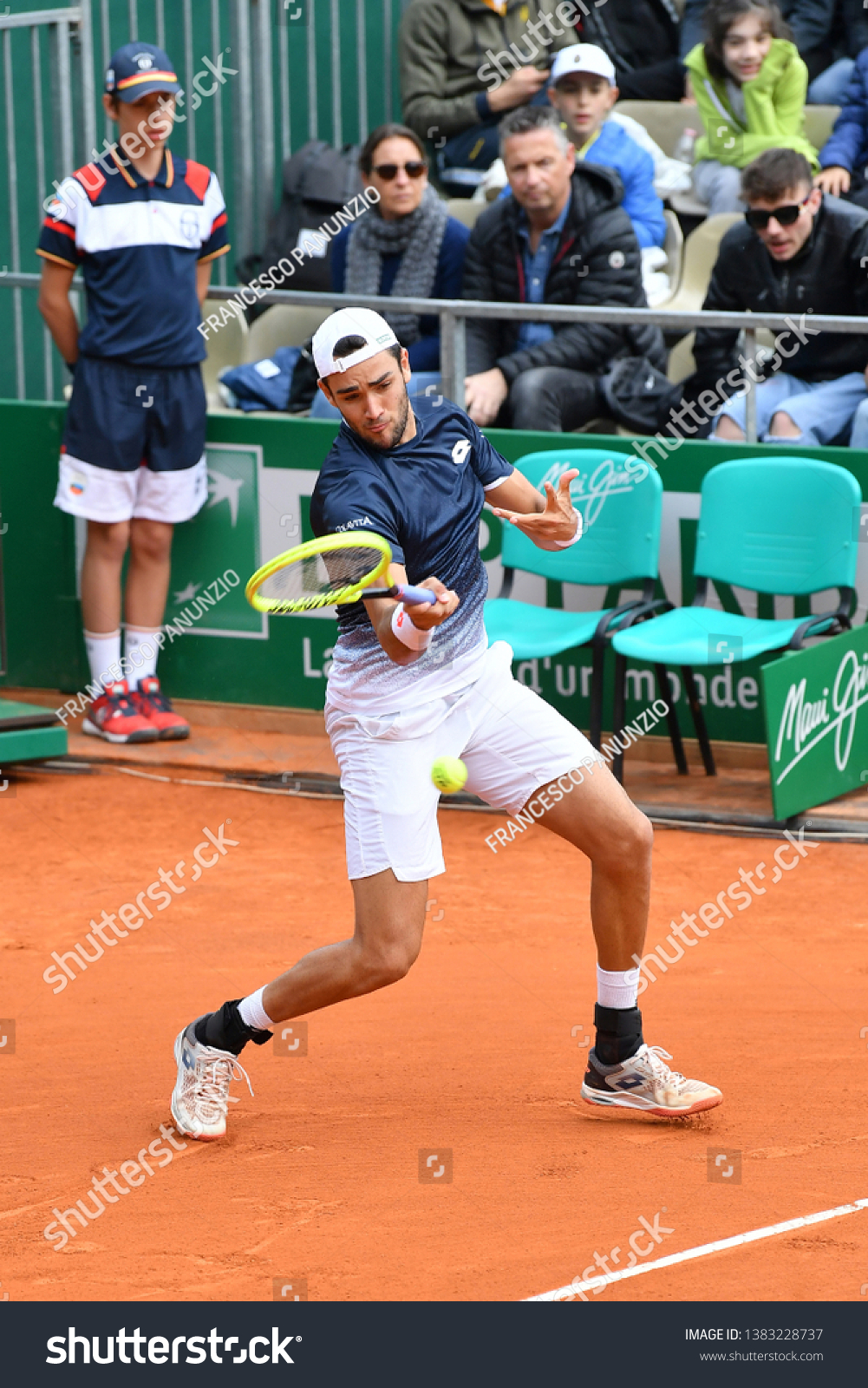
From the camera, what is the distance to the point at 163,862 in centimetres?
744

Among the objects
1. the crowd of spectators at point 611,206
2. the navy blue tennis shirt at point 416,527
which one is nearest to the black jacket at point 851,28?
the crowd of spectators at point 611,206

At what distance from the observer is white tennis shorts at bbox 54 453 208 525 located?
8.77 metres

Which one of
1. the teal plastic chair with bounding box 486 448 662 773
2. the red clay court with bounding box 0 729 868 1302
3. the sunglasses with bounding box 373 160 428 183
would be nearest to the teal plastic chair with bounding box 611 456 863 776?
the teal plastic chair with bounding box 486 448 662 773

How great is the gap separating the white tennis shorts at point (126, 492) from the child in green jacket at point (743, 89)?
3188mm

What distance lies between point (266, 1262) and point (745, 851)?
3.62 metres

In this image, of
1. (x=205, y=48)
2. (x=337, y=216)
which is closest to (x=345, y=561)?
(x=337, y=216)

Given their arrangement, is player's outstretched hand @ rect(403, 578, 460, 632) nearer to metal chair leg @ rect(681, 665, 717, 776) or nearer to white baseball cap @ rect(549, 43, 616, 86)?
metal chair leg @ rect(681, 665, 717, 776)

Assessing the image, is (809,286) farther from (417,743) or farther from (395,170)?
(417,743)

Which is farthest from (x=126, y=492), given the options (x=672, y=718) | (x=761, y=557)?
(x=761, y=557)

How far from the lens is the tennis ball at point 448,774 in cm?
450

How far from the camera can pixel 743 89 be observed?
959 centimetres

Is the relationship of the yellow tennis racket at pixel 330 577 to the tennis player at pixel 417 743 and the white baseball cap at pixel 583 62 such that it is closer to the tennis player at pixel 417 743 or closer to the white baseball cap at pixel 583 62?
the tennis player at pixel 417 743

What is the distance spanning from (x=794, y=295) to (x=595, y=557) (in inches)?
56.1

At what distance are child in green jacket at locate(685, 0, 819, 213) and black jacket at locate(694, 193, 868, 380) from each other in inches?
51.5
